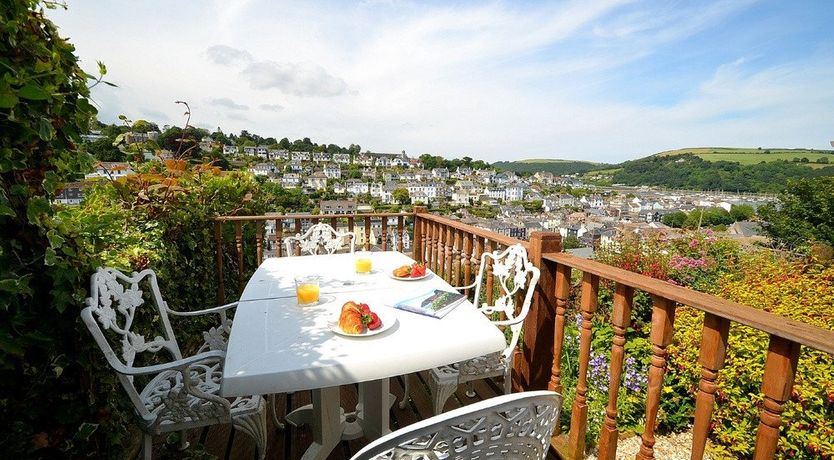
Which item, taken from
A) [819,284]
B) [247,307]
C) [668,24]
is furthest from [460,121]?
[247,307]

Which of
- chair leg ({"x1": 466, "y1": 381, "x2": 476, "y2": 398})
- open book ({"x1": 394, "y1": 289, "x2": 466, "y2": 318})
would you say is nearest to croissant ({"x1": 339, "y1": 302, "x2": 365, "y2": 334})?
open book ({"x1": 394, "y1": 289, "x2": 466, "y2": 318})

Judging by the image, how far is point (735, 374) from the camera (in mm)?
2248

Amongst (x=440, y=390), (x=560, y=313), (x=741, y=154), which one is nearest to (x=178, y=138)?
(x=440, y=390)

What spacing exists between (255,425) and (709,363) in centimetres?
178

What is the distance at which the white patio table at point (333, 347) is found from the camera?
1185mm

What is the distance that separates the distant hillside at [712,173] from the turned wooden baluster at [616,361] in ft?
76.3

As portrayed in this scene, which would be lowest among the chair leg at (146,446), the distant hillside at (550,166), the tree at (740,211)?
the tree at (740,211)

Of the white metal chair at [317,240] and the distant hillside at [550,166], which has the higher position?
the distant hillside at [550,166]

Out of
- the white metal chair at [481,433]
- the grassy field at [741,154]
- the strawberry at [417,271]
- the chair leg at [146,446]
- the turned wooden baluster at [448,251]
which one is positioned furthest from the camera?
the grassy field at [741,154]

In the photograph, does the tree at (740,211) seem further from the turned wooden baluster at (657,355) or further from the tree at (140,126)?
the tree at (140,126)

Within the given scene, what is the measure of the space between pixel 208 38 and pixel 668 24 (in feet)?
27.1

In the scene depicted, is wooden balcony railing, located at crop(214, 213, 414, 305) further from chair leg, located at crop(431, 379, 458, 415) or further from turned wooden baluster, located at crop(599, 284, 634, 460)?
turned wooden baluster, located at crop(599, 284, 634, 460)

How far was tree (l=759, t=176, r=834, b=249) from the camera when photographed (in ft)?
48.7

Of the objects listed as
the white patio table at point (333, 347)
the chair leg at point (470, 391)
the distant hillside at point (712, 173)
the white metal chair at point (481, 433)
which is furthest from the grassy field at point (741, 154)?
the white metal chair at point (481, 433)
